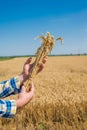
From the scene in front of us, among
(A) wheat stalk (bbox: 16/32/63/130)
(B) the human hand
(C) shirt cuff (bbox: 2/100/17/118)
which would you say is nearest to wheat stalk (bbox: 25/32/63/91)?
(A) wheat stalk (bbox: 16/32/63/130)

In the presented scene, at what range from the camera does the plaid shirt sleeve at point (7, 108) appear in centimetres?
212

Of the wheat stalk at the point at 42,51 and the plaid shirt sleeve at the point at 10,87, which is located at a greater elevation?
the wheat stalk at the point at 42,51

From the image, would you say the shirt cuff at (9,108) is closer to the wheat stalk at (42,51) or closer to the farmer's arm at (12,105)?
the farmer's arm at (12,105)

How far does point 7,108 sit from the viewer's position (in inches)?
84.5

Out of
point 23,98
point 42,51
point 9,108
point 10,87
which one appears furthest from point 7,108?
point 42,51

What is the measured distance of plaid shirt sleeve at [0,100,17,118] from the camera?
2.12 meters

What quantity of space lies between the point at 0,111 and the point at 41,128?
10.4 ft

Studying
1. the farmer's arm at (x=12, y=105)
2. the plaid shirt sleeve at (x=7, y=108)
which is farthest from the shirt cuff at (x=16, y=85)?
the plaid shirt sleeve at (x=7, y=108)

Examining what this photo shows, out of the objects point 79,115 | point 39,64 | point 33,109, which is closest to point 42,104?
point 33,109

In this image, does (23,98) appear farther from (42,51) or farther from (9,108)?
(42,51)

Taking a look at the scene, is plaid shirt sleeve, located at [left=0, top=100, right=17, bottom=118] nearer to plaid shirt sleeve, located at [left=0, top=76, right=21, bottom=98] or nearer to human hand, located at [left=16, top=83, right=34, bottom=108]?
human hand, located at [left=16, top=83, right=34, bottom=108]

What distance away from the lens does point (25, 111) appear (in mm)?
5777

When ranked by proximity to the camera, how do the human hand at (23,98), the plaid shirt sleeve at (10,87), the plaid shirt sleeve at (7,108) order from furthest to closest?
the plaid shirt sleeve at (10,87), the human hand at (23,98), the plaid shirt sleeve at (7,108)

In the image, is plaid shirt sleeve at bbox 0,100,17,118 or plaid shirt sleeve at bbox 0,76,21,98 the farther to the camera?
plaid shirt sleeve at bbox 0,76,21,98
